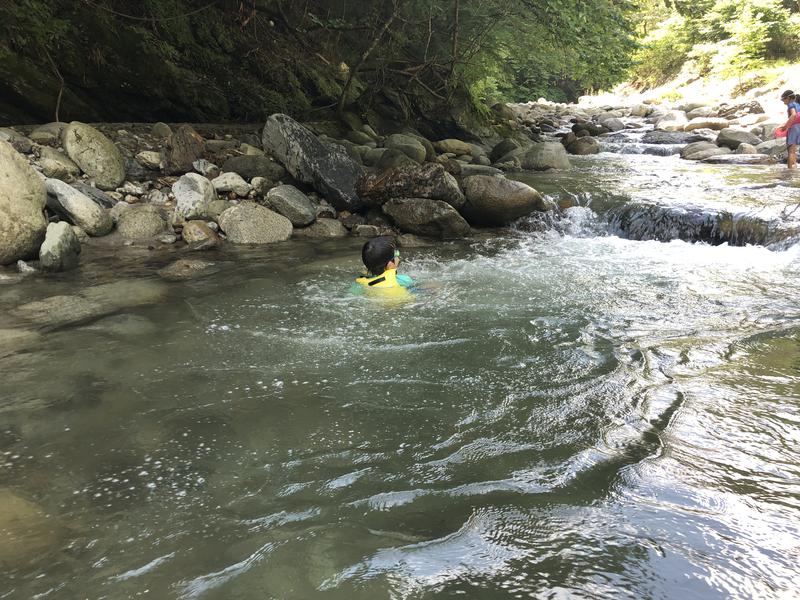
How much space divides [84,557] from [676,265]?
6379 mm

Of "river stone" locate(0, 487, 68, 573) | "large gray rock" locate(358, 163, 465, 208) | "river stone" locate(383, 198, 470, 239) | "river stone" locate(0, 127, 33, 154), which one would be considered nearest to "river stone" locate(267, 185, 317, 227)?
"large gray rock" locate(358, 163, 465, 208)

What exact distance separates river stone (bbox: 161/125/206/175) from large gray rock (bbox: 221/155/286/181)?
54 cm

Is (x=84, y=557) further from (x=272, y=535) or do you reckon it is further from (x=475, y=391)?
(x=475, y=391)

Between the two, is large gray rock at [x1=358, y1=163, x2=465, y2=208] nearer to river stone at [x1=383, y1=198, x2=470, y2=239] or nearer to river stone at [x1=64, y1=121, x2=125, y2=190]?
river stone at [x1=383, y1=198, x2=470, y2=239]

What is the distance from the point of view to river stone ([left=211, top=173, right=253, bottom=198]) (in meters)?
8.23

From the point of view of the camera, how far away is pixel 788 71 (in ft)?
71.7

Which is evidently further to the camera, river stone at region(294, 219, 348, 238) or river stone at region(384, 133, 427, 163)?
river stone at region(384, 133, 427, 163)

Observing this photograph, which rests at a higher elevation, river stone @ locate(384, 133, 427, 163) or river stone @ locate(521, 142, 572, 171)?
river stone @ locate(384, 133, 427, 163)

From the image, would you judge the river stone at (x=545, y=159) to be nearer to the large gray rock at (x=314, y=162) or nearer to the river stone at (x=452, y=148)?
the river stone at (x=452, y=148)

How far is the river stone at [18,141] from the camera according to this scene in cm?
730

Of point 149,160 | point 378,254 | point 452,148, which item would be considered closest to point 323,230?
point 149,160

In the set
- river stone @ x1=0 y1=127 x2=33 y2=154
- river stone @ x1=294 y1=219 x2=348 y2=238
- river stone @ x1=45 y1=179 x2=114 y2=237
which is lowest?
river stone @ x1=294 y1=219 x2=348 y2=238

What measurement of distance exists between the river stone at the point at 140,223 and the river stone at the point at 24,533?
5406mm

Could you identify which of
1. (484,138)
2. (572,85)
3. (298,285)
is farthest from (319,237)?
(572,85)
